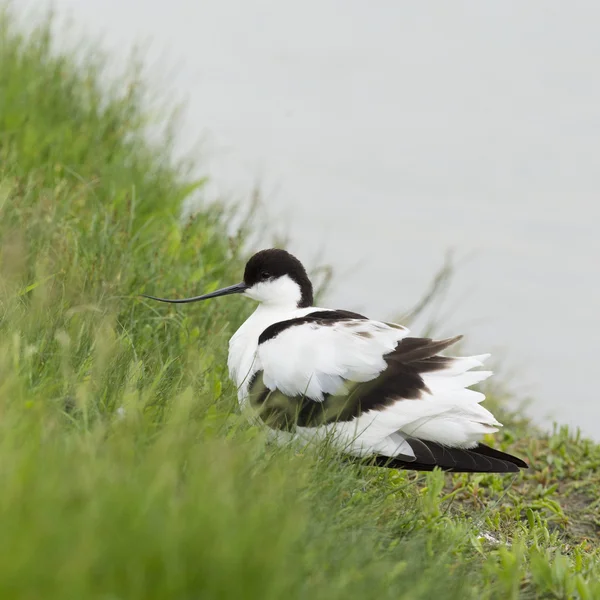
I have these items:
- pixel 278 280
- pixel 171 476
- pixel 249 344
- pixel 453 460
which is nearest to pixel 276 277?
pixel 278 280

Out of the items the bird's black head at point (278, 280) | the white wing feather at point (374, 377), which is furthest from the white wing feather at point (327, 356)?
the bird's black head at point (278, 280)

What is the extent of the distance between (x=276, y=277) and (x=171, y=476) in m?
2.64

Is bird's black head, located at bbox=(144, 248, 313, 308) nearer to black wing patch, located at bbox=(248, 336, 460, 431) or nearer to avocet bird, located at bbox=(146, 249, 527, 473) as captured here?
avocet bird, located at bbox=(146, 249, 527, 473)

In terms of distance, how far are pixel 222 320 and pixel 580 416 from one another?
386 centimetres

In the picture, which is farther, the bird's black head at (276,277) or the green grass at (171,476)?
the bird's black head at (276,277)

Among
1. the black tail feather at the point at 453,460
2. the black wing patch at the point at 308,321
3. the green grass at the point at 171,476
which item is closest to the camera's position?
the green grass at the point at 171,476

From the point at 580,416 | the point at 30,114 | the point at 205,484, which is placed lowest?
the point at 580,416

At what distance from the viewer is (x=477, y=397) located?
410cm

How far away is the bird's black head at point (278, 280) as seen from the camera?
16.2 feet

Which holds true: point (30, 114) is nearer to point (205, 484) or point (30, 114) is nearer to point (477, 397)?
point (477, 397)

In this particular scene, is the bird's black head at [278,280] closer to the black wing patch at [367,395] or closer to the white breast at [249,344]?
the white breast at [249,344]

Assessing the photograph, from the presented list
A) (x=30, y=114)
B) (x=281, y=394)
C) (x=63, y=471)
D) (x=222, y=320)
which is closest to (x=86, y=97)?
(x=30, y=114)

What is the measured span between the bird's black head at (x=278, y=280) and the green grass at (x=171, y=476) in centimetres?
37

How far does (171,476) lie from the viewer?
7.79ft
